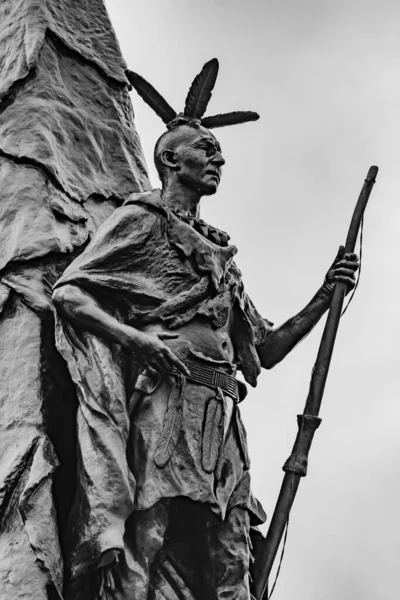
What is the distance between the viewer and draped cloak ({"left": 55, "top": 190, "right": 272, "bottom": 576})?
883 centimetres

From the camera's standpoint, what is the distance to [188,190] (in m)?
9.95

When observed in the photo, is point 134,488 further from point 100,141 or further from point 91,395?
point 100,141

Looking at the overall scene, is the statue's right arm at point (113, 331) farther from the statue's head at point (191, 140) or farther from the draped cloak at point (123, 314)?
the statue's head at point (191, 140)

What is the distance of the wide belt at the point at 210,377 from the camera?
9258 mm

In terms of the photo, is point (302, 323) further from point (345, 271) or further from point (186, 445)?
point (186, 445)

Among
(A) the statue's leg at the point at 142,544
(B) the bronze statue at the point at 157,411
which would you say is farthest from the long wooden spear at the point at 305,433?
(A) the statue's leg at the point at 142,544

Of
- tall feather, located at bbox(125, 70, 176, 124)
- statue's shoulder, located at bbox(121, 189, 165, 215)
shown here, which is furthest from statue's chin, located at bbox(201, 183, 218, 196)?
tall feather, located at bbox(125, 70, 176, 124)

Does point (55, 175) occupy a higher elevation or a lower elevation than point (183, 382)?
higher

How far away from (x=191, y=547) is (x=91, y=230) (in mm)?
2227

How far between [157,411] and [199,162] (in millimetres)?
1645

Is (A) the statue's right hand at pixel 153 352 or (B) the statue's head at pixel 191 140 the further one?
(B) the statue's head at pixel 191 140

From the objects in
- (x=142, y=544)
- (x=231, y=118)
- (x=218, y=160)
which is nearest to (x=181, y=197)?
(x=218, y=160)

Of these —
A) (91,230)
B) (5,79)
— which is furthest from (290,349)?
(5,79)

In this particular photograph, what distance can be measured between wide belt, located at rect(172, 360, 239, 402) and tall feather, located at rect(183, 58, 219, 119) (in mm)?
1677
